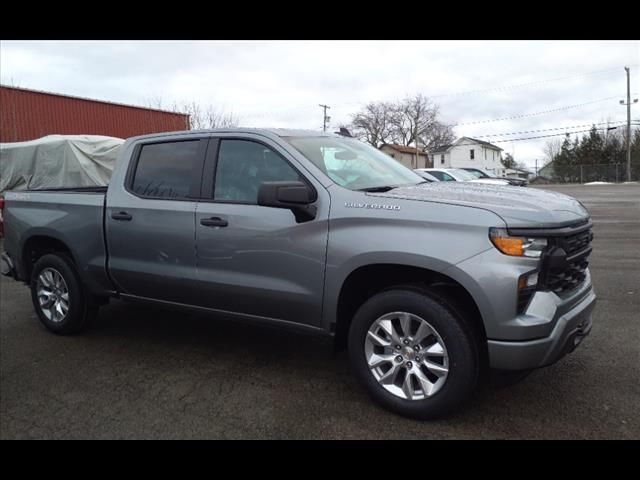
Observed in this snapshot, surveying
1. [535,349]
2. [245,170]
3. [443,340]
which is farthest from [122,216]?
[535,349]

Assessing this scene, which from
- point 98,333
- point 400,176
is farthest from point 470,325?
point 98,333

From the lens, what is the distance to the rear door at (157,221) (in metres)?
3.99

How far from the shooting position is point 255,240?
3.60 meters

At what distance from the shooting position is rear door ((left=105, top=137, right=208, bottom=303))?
3.99 meters

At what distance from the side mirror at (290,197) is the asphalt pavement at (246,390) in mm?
1079

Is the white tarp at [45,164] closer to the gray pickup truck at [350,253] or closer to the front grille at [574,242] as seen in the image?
the gray pickup truck at [350,253]

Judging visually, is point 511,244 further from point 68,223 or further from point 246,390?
point 68,223

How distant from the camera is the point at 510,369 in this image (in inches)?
112

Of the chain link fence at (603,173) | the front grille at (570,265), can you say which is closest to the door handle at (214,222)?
the front grille at (570,265)

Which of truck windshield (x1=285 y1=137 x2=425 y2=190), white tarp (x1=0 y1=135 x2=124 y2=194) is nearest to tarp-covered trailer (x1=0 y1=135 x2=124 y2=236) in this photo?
white tarp (x1=0 y1=135 x2=124 y2=194)

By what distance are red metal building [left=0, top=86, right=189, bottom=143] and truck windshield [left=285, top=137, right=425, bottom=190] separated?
15.5 m

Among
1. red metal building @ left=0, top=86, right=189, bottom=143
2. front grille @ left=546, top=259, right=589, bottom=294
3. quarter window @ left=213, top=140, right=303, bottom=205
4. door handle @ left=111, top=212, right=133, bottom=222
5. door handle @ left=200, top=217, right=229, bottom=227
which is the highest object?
red metal building @ left=0, top=86, right=189, bottom=143

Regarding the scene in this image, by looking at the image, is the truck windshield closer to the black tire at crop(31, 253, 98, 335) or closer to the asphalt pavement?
the asphalt pavement

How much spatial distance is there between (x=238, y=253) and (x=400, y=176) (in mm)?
1398
